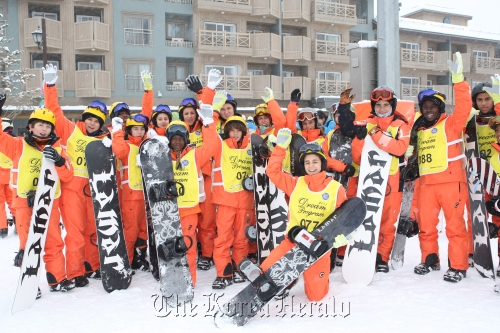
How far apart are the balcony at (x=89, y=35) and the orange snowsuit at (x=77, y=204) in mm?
14751

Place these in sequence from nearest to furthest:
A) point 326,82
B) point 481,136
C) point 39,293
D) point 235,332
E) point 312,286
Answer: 1. point 235,332
2. point 312,286
3. point 39,293
4. point 481,136
5. point 326,82

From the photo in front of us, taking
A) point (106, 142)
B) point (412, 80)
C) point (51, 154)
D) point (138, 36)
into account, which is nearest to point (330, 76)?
point (412, 80)

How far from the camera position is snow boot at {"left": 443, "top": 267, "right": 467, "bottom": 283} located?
4.14m

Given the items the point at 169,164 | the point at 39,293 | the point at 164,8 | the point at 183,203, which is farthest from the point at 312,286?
the point at 164,8

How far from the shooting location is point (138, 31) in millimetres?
19078

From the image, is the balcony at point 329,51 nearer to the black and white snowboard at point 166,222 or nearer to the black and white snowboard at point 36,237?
the black and white snowboard at point 166,222

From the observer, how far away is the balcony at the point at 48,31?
17.2 metres

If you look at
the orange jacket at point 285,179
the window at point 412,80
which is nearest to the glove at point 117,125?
the orange jacket at point 285,179

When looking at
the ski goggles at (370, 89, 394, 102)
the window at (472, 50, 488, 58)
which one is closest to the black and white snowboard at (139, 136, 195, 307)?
the ski goggles at (370, 89, 394, 102)

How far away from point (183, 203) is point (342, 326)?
1.89 metres

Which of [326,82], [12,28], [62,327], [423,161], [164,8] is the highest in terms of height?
[164,8]

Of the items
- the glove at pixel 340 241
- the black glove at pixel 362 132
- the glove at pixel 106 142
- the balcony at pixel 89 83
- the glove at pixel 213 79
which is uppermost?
the balcony at pixel 89 83

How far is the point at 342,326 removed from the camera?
10.7ft

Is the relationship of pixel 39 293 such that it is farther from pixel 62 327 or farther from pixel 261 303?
pixel 261 303
